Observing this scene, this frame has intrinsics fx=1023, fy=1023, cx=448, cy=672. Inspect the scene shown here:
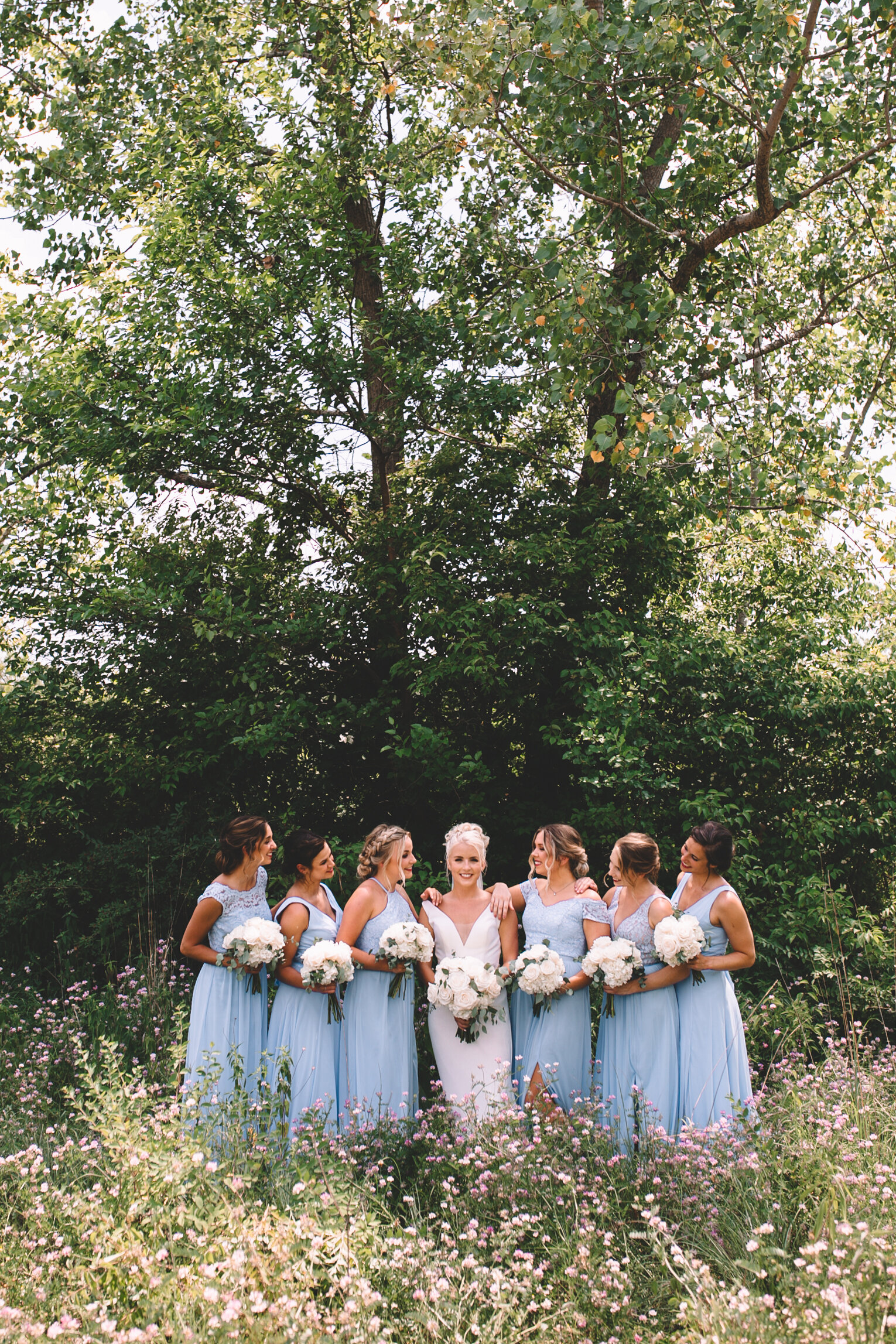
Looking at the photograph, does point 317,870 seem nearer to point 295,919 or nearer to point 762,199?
point 295,919

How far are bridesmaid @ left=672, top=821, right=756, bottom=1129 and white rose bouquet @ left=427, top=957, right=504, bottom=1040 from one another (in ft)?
3.36

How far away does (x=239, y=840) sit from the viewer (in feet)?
18.1

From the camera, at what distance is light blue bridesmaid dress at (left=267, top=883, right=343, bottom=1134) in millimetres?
5383

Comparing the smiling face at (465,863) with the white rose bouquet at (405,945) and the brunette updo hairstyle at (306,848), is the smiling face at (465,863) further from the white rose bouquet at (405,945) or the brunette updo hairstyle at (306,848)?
the brunette updo hairstyle at (306,848)

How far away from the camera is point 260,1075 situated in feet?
16.7

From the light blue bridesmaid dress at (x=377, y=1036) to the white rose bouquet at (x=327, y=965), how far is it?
0.27 metres

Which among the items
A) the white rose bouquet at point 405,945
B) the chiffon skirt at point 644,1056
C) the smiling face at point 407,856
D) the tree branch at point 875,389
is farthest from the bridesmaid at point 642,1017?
the tree branch at point 875,389

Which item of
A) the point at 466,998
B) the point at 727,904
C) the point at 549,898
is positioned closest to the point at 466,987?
the point at 466,998

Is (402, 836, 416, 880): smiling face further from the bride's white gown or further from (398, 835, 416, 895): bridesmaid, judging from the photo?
the bride's white gown


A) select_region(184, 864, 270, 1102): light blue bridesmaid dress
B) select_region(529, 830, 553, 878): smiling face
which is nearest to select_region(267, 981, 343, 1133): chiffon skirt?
select_region(184, 864, 270, 1102): light blue bridesmaid dress

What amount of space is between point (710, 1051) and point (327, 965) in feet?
6.69

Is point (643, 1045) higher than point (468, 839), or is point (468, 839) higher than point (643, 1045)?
point (468, 839)

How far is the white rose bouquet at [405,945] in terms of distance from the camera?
5312 millimetres

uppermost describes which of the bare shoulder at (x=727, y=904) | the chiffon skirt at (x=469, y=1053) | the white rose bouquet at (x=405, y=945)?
the bare shoulder at (x=727, y=904)
